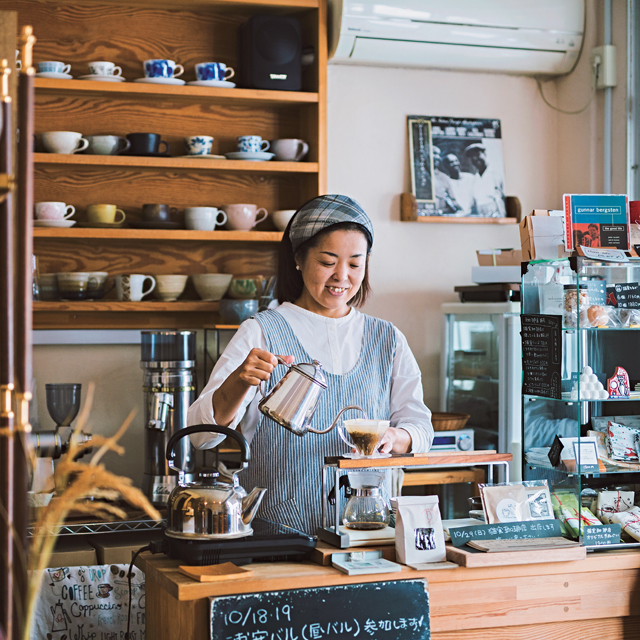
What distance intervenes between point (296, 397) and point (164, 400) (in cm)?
133

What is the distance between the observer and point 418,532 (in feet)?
5.13

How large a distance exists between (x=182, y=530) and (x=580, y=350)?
0.93 meters

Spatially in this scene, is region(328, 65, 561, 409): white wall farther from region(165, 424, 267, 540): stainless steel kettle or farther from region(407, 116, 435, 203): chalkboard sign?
region(165, 424, 267, 540): stainless steel kettle

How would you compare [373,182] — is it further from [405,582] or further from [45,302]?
[405,582]

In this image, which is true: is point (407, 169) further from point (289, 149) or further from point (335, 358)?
point (335, 358)

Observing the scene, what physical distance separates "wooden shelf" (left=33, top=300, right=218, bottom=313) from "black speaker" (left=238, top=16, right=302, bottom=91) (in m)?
0.87

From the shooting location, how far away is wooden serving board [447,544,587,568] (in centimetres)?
156

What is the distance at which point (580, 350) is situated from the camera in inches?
71.1

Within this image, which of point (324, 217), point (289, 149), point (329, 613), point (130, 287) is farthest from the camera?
point (289, 149)

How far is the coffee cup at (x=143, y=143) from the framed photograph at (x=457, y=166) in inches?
43.9

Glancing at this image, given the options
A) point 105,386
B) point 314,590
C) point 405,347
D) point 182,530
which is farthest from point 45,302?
point 314,590

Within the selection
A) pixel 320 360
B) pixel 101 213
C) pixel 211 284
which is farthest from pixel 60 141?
pixel 320 360

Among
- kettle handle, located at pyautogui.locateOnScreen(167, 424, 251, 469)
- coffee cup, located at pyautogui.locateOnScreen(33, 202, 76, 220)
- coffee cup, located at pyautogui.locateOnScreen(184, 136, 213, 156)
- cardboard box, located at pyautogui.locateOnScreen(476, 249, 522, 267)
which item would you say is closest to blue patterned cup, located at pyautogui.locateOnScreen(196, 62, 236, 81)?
coffee cup, located at pyautogui.locateOnScreen(184, 136, 213, 156)

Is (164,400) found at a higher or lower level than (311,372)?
lower
